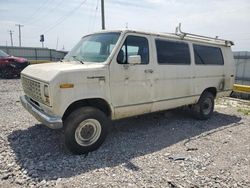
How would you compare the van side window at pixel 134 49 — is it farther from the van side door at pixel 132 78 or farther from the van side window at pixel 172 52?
the van side window at pixel 172 52

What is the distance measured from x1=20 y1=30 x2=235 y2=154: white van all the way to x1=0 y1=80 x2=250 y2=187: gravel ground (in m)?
0.51

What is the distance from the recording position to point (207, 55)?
264 inches

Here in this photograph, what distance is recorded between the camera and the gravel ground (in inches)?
141

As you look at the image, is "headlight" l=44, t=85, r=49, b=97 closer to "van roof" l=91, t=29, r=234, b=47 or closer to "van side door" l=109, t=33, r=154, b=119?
"van side door" l=109, t=33, r=154, b=119

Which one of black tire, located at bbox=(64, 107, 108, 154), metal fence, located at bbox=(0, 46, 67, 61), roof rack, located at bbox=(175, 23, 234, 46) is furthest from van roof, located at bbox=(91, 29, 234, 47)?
metal fence, located at bbox=(0, 46, 67, 61)

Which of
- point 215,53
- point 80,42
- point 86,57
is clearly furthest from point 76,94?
point 215,53

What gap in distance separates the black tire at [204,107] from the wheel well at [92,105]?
10.1ft

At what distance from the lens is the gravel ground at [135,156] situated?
11.7ft

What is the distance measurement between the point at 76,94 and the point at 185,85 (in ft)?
10.1

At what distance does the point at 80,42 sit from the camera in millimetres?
5492

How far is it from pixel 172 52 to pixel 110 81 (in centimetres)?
200

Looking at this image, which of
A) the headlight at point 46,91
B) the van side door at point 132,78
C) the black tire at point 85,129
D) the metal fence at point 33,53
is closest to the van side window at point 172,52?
the van side door at point 132,78

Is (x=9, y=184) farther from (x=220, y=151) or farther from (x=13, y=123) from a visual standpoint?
(x=220, y=151)

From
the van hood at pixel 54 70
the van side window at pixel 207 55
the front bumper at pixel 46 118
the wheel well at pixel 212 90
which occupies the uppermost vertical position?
the van side window at pixel 207 55
